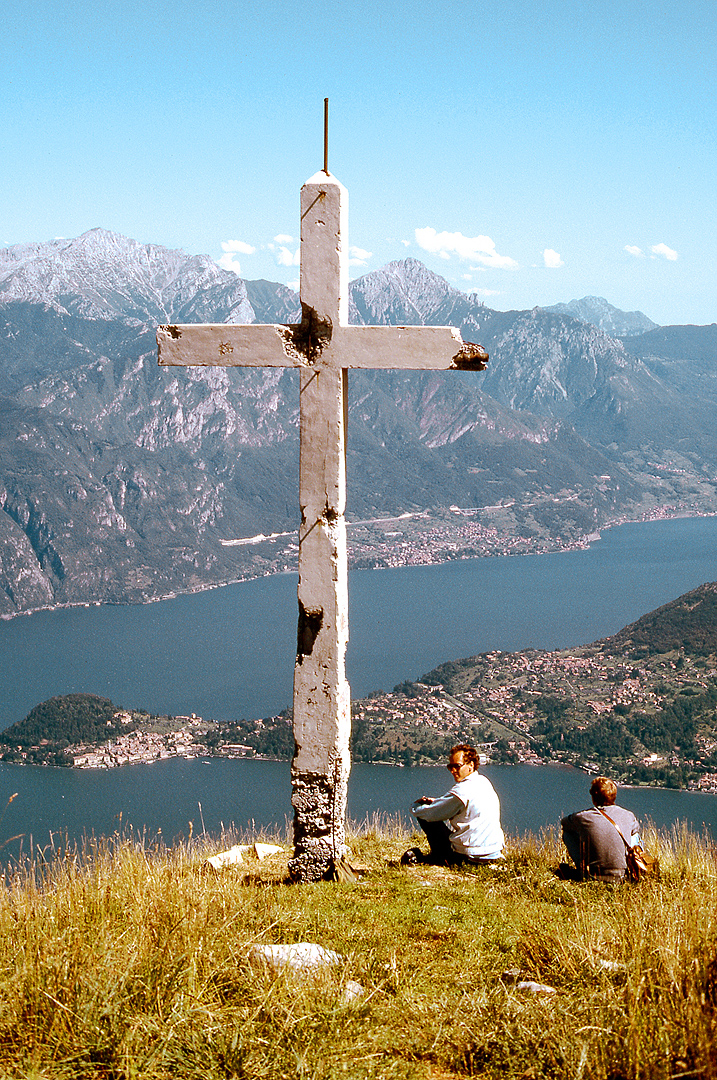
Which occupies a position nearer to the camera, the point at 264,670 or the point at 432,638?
the point at 264,670

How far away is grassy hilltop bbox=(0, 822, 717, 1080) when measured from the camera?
2904 millimetres

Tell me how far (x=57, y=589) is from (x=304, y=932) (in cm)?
17477

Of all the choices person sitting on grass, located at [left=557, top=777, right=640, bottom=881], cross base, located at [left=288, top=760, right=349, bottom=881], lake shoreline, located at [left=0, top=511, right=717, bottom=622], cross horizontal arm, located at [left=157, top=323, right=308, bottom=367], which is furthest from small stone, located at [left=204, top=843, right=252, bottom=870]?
lake shoreline, located at [left=0, top=511, right=717, bottom=622]

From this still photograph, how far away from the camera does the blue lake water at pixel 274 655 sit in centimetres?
6051

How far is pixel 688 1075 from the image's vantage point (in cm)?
269

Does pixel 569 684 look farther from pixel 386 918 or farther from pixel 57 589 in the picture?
pixel 57 589

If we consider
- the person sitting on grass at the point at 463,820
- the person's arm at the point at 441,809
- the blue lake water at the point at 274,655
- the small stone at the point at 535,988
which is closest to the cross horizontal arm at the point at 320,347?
the person sitting on grass at the point at 463,820

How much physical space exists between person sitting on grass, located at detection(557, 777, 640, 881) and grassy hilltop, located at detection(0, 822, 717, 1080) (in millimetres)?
735

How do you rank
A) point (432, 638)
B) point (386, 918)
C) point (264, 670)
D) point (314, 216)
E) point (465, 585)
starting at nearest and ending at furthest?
point (386, 918)
point (314, 216)
point (264, 670)
point (432, 638)
point (465, 585)

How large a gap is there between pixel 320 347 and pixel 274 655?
107831mm

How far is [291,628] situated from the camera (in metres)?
129

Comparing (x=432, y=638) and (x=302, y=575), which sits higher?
(x=302, y=575)

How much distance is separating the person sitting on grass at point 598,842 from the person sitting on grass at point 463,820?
1.70ft

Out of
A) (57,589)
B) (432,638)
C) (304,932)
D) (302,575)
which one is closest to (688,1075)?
(304,932)
